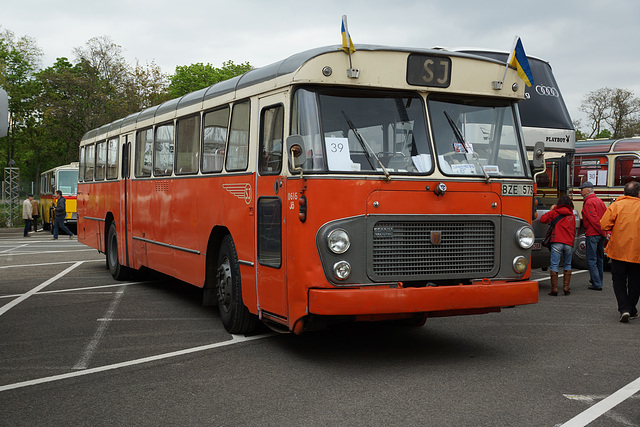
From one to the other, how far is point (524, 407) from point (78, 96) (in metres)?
44.2

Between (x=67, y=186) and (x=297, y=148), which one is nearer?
(x=297, y=148)

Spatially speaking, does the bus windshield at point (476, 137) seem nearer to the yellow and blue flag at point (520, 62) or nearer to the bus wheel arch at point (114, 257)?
the yellow and blue flag at point (520, 62)

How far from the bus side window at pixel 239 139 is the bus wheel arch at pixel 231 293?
855 millimetres

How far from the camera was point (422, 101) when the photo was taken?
7191 millimetres

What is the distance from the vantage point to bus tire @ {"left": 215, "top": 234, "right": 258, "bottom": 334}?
8.20 metres

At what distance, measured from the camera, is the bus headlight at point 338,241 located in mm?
6543

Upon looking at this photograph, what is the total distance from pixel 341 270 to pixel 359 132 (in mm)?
1249

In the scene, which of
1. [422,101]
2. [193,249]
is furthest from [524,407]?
[193,249]

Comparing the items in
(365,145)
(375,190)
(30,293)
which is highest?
(365,145)

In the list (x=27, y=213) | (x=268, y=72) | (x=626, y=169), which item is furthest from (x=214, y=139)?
(x=27, y=213)

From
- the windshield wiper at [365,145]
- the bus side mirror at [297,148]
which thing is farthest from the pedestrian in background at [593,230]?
the bus side mirror at [297,148]

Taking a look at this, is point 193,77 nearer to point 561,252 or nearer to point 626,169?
point 626,169

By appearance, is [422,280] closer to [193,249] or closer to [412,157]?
[412,157]

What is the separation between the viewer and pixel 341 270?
258 inches
